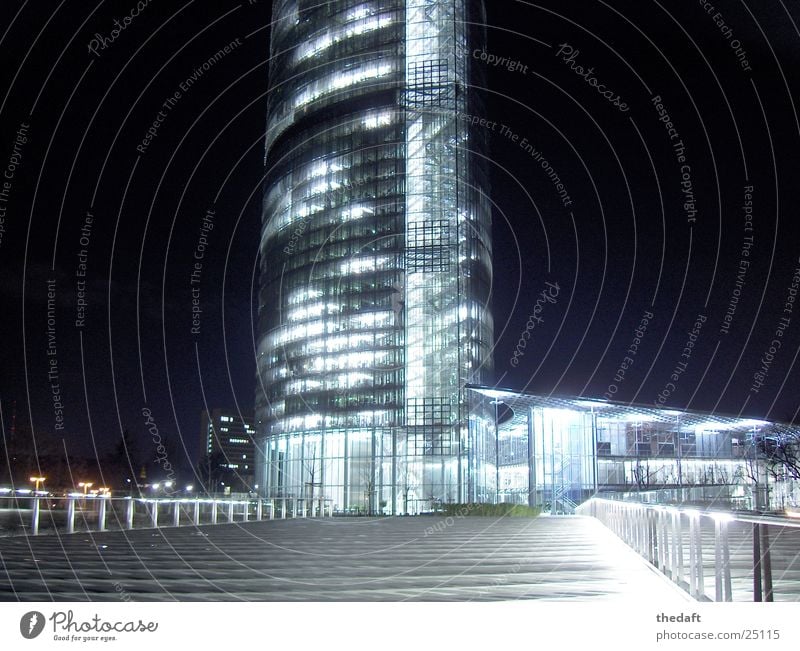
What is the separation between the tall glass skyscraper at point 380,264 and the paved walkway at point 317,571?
58.1 meters

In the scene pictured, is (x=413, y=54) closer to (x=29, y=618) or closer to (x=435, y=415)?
(x=435, y=415)

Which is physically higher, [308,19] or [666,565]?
[308,19]

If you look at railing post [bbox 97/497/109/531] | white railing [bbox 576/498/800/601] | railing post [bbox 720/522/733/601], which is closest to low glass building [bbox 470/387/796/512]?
railing post [bbox 97/497/109/531]

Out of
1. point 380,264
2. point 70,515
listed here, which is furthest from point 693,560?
point 380,264

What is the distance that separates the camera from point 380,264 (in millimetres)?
83812

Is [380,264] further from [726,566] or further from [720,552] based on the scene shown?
[726,566]

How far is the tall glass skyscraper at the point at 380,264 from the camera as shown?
263 ft

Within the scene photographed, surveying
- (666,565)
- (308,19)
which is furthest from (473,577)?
(308,19)

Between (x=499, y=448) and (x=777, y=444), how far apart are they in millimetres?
24051

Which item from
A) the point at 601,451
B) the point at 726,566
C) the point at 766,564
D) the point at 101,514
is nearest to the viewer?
the point at 766,564

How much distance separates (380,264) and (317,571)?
236ft

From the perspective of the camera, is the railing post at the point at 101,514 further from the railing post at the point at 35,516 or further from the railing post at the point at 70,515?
the railing post at the point at 35,516

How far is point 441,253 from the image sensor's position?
8025 centimetres

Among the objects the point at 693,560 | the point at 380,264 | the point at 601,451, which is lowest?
the point at 601,451
